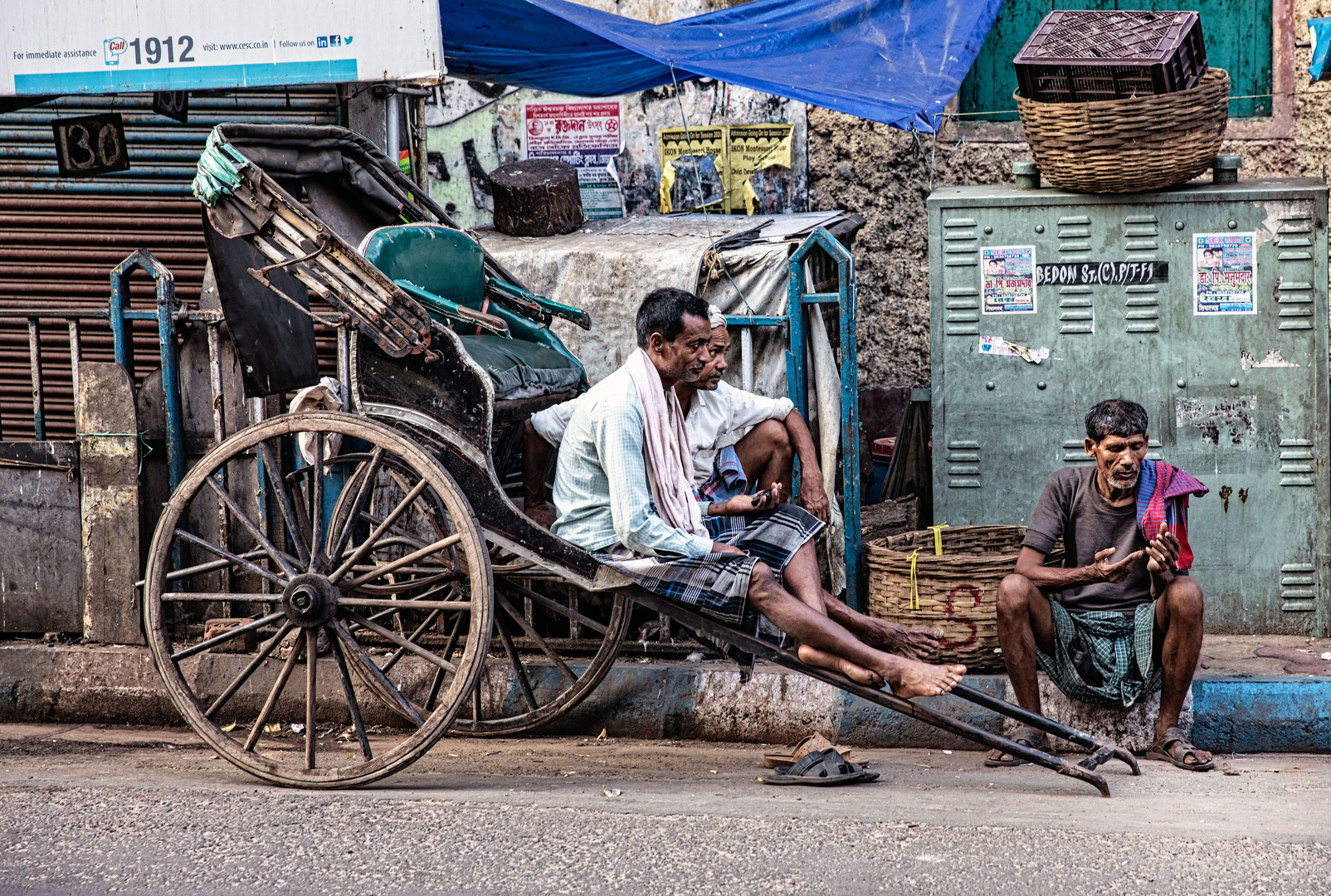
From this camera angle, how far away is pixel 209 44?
5.23 meters

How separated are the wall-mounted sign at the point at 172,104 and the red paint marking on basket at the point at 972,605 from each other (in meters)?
4.10

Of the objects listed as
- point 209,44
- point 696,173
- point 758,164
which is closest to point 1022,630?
point 209,44

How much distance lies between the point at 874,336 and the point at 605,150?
6.47 feet

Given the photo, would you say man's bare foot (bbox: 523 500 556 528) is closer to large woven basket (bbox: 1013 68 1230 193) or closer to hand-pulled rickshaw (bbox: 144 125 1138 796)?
hand-pulled rickshaw (bbox: 144 125 1138 796)

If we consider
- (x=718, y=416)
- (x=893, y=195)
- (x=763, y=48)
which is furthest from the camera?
(x=893, y=195)

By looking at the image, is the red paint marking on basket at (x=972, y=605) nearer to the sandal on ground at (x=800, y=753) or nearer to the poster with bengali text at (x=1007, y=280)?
the sandal on ground at (x=800, y=753)

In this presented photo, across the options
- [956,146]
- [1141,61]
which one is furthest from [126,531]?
[956,146]

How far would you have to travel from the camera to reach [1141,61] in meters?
5.11

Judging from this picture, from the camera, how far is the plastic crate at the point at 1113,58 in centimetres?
518

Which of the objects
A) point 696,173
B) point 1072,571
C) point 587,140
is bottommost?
point 1072,571

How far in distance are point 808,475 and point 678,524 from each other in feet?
2.15

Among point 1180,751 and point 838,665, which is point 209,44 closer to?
point 838,665

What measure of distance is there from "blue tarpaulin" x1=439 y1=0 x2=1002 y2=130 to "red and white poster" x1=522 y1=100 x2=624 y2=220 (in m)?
1.25

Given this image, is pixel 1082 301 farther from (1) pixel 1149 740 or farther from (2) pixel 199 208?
(2) pixel 199 208
